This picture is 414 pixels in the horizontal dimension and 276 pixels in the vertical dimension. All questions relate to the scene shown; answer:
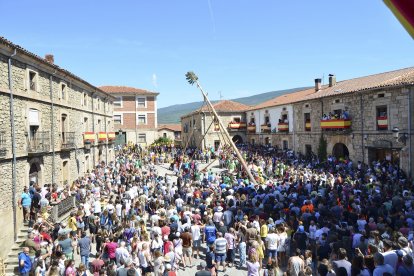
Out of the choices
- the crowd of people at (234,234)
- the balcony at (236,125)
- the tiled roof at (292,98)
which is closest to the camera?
the crowd of people at (234,234)

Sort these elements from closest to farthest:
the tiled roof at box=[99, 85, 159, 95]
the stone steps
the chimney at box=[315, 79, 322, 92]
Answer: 1. the stone steps
2. the chimney at box=[315, 79, 322, 92]
3. the tiled roof at box=[99, 85, 159, 95]

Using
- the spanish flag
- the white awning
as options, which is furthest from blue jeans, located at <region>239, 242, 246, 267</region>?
the white awning

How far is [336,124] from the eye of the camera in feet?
80.9

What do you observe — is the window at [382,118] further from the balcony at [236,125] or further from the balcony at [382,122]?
the balcony at [236,125]

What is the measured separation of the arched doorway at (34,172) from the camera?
15891 mm

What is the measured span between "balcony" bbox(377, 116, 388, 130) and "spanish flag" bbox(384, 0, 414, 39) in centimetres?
2144

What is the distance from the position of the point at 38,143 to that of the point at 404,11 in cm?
1705

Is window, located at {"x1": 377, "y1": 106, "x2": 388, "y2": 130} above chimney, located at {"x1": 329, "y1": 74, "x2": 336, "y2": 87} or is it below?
below

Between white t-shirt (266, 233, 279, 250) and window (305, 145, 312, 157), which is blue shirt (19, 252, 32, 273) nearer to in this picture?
white t-shirt (266, 233, 279, 250)

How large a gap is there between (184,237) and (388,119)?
52.6ft

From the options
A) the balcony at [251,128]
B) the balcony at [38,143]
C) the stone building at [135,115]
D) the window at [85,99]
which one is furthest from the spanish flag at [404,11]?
the stone building at [135,115]

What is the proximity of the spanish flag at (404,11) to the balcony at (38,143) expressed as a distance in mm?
16123

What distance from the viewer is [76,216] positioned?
12094 mm

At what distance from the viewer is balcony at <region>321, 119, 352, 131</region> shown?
78.7 feet
